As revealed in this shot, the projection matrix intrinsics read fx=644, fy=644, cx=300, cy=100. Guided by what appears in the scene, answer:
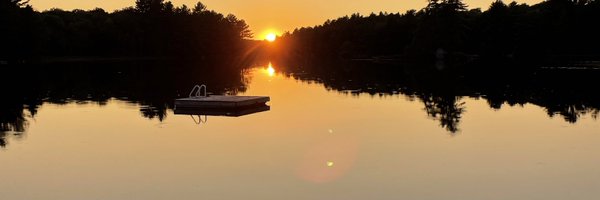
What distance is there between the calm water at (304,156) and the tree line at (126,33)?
83.2 meters

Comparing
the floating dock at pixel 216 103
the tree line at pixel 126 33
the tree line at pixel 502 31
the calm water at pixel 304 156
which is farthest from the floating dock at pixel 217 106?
the tree line at pixel 502 31

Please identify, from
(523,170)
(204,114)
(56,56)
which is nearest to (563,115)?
(523,170)

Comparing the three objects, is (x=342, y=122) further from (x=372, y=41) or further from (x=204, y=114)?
(x=372, y=41)

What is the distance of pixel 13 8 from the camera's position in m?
107

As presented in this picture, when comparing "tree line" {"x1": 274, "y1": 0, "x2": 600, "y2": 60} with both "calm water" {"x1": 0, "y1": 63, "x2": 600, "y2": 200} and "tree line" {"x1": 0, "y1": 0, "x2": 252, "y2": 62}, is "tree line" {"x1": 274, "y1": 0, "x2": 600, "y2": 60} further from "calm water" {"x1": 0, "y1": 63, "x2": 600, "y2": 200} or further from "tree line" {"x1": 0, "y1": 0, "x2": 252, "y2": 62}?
"calm water" {"x1": 0, "y1": 63, "x2": 600, "y2": 200}

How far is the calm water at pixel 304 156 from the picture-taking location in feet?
50.2

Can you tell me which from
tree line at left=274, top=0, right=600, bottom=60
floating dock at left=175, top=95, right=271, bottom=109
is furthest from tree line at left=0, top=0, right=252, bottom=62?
floating dock at left=175, top=95, right=271, bottom=109

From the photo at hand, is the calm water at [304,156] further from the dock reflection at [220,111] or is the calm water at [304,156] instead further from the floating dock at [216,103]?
the floating dock at [216,103]

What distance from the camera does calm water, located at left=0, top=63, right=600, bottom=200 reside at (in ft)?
50.2

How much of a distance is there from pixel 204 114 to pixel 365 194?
18276mm

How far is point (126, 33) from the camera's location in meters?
153

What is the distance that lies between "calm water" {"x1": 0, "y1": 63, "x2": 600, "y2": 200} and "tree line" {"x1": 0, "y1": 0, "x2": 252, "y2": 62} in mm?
83163

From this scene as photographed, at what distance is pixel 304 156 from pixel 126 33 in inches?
5542

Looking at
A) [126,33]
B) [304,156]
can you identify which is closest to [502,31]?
[126,33]
